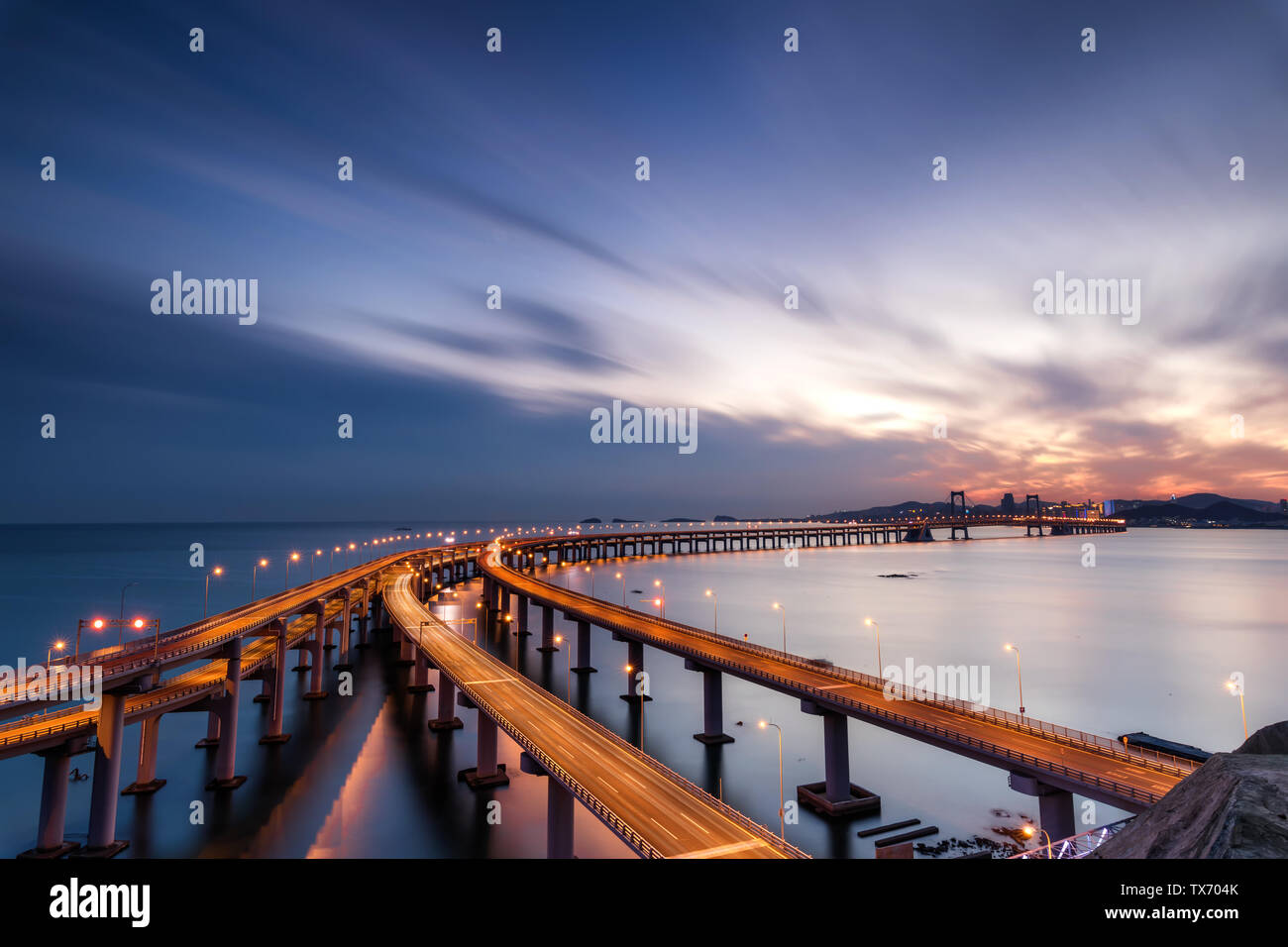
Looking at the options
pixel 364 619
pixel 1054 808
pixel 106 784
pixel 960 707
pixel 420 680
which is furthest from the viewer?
pixel 364 619

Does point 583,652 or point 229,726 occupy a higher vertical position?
point 229,726

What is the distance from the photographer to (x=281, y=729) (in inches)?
2320

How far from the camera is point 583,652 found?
282 ft

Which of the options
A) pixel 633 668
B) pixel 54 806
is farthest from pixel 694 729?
pixel 54 806

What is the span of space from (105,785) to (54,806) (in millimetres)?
3335

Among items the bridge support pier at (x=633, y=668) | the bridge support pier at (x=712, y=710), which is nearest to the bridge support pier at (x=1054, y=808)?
the bridge support pier at (x=712, y=710)

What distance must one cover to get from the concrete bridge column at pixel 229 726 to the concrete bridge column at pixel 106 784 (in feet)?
33.8

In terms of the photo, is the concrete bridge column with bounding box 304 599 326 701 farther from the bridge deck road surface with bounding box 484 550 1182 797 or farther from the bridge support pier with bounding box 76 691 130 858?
the bridge support pier with bounding box 76 691 130 858

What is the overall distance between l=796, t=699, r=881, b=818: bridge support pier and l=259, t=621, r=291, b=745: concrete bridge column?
4644 centimetres

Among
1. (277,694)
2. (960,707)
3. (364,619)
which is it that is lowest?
(364,619)

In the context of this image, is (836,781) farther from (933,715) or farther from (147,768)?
(147,768)
